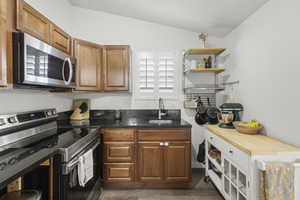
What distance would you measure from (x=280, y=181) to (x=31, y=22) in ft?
7.49

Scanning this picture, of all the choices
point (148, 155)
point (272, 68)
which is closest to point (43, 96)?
point (148, 155)

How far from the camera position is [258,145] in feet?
4.61

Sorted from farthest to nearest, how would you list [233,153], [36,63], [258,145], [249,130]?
1. [249,130]
2. [233,153]
3. [258,145]
4. [36,63]

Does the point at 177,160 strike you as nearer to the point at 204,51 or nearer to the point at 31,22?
the point at 204,51

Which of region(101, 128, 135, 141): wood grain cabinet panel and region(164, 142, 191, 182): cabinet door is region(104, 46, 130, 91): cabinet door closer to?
region(101, 128, 135, 141): wood grain cabinet panel

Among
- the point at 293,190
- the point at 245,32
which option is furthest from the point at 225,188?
the point at 245,32

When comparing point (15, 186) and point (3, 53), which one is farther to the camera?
point (15, 186)

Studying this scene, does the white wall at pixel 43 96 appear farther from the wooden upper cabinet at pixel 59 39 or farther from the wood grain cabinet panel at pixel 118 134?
the wood grain cabinet panel at pixel 118 134

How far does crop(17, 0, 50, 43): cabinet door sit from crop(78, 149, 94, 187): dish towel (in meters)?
1.17

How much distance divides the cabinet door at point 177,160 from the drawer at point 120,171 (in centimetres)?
48

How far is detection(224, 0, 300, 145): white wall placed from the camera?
1.42 meters

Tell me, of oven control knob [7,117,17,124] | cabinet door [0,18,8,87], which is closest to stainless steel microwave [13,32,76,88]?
cabinet door [0,18,8,87]

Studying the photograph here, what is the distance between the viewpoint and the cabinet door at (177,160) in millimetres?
2152

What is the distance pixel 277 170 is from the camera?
1143 mm
